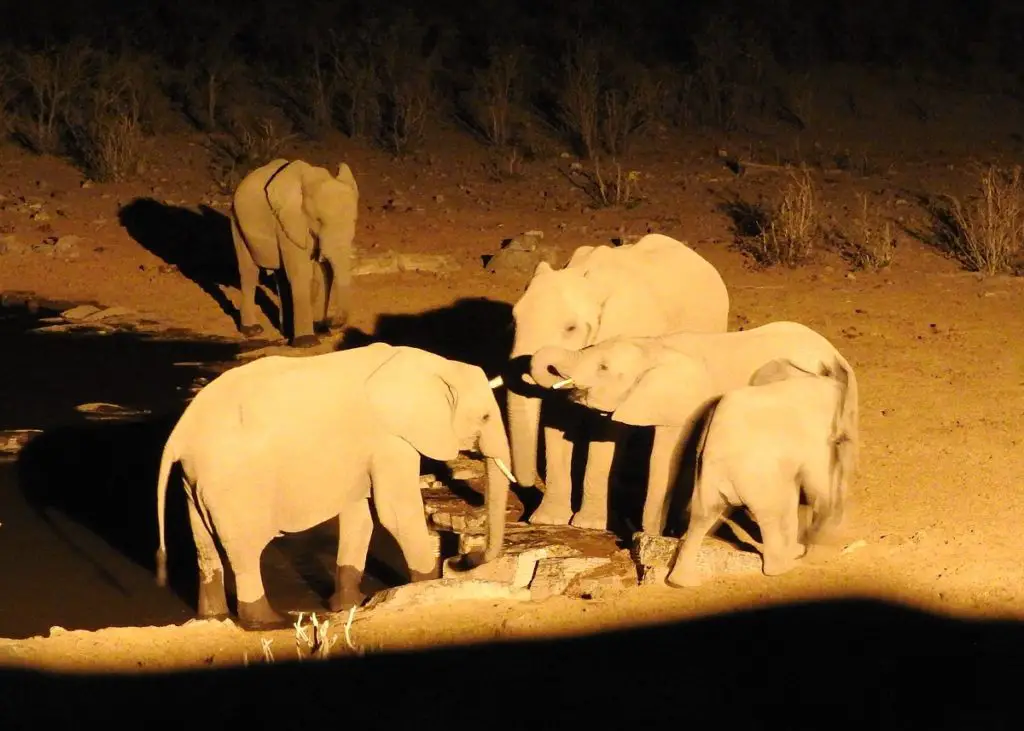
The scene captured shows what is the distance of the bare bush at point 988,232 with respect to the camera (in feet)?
41.2

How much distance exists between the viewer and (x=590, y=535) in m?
7.36

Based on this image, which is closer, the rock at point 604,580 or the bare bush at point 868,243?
the rock at point 604,580

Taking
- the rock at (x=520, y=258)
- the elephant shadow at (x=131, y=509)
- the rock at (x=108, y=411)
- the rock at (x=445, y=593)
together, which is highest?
the rock at (x=445, y=593)

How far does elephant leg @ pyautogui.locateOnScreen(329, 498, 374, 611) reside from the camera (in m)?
6.73

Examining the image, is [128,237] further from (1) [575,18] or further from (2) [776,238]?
(1) [575,18]

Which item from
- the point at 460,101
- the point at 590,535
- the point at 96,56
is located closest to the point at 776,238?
the point at 590,535

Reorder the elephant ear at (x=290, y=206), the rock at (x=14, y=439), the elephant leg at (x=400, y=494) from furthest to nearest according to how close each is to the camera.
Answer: the elephant ear at (x=290, y=206)
the rock at (x=14, y=439)
the elephant leg at (x=400, y=494)

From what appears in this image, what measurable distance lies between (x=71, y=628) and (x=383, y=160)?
1141cm

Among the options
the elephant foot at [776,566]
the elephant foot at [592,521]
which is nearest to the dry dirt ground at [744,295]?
the elephant foot at [776,566]

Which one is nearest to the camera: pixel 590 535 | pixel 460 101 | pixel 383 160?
pixel 590 535

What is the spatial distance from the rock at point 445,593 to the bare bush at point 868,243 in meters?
7.19

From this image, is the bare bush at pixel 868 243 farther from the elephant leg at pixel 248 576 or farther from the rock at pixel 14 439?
the elephant leg at pixel 248 576

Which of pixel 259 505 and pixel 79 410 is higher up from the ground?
pixel 259 505

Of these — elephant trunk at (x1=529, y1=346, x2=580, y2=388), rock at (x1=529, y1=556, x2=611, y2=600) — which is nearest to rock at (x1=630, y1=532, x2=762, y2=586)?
rock at (x1=529, y1=556, x2=611, y2=600)
